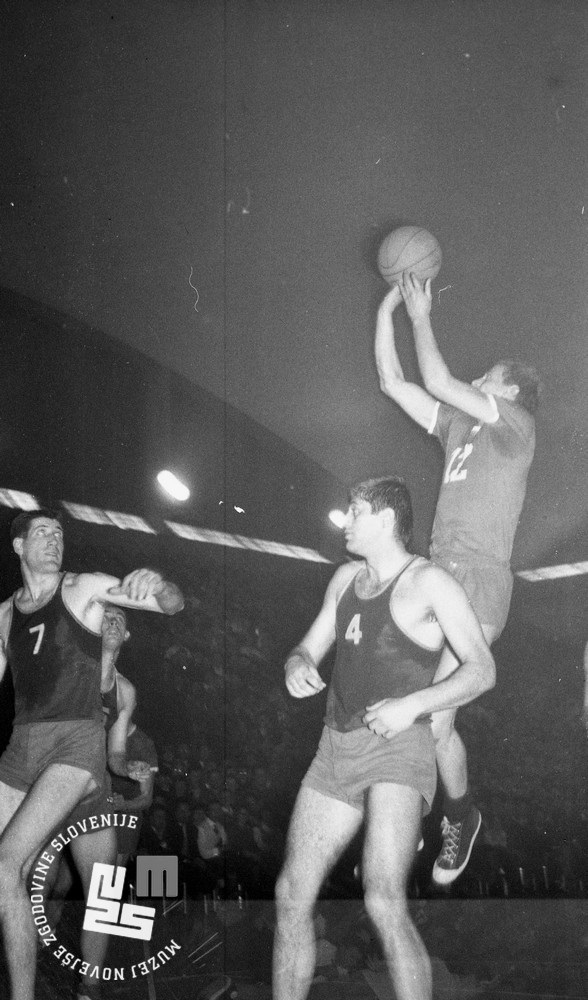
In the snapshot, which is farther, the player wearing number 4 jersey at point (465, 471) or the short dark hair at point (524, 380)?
the short dark hair at point (524, 380)

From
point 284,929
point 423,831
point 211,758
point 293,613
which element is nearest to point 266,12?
point 293,613

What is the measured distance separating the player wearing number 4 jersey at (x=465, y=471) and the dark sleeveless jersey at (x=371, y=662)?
163mm

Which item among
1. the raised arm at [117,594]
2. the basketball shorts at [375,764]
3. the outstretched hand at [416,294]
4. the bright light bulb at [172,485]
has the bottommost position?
the basketball shorts at [375,764]

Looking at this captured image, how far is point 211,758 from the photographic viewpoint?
3.05 metres

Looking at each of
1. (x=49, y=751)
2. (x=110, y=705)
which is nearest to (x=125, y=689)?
(x=110, y=705)

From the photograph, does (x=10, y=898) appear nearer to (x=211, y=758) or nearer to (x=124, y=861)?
(x=124, y=861)

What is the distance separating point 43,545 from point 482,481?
5.02 ft

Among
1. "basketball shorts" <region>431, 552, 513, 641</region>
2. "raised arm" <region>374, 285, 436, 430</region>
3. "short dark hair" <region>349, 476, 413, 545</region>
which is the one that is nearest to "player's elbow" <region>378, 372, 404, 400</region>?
"raised arm" <region>374, 285, 436, 430</region>

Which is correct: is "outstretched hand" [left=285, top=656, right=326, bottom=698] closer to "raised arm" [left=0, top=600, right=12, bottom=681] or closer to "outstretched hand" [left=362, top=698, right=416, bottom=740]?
"outstretched hand" [left=362, top=698, right=416, bottom=740]

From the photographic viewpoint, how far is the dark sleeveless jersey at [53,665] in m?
3.01

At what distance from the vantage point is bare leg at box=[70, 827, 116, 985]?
292 cm

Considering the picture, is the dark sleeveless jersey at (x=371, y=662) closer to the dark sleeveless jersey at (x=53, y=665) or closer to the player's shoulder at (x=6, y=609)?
the dark sleeveless jersey at (x=53, y=665)

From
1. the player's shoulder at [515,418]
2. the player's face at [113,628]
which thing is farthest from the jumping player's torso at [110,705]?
the player's shoulder at [515,418]

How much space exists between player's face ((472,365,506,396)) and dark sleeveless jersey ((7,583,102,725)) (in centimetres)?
154
